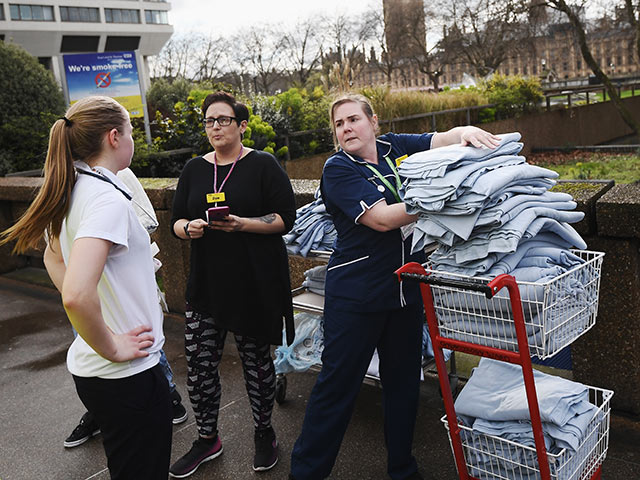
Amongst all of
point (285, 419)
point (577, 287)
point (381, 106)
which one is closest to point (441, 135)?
point (577, 287)

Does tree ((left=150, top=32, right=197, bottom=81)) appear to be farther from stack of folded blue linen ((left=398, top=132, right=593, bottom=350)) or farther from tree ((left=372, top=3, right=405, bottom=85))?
stack of folded blue linen ((left=398, top=132, right=593, bottom=350))

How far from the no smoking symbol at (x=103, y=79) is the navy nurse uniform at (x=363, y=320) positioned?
12428 mm

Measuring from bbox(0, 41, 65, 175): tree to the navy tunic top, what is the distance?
9392 mm

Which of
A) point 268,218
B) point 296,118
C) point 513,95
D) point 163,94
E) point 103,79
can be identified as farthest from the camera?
point 163,94

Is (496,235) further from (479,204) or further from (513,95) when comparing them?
(513,95)

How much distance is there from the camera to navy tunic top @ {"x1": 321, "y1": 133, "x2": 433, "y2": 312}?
307cm

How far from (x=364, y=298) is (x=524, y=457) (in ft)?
3.20

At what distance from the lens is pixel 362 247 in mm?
3139

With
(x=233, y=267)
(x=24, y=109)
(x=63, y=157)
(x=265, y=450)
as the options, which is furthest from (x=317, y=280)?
(x=24, y=109)

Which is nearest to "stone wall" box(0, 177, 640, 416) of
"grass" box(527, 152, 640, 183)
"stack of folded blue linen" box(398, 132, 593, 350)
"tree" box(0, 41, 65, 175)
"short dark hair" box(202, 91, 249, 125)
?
"stack of folded blue linen" box(398, 132, 593, 350)

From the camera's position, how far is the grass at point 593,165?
13812mm

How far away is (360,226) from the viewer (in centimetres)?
313

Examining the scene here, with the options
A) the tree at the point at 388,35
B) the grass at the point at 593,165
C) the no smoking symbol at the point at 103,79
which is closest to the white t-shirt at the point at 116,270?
the grass at the point at 593,165

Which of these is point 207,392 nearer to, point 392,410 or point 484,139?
point 392,410
